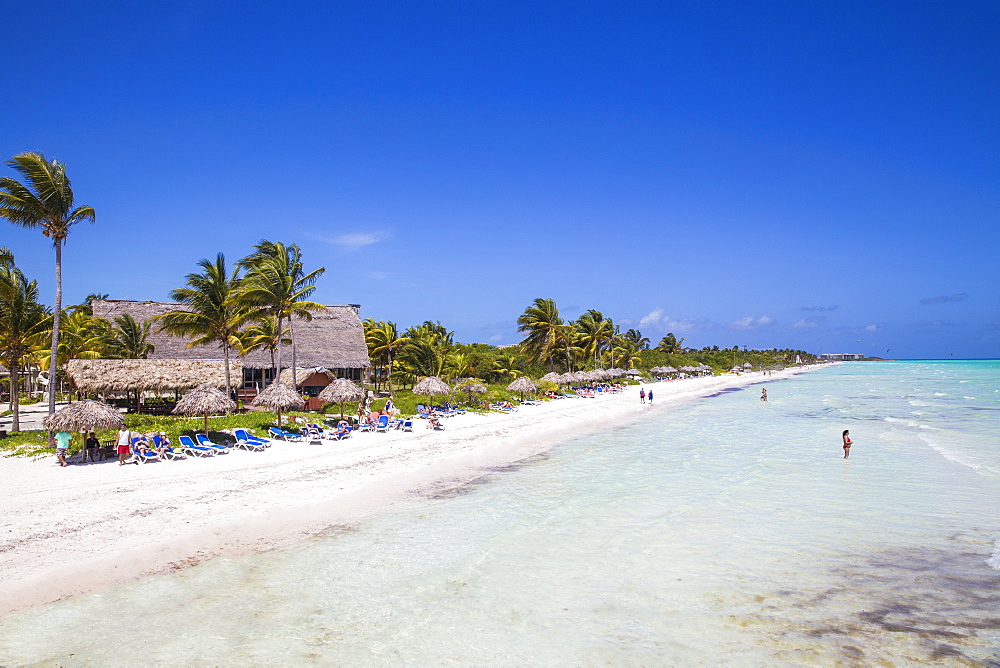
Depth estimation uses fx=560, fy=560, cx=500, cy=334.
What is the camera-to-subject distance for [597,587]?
256 inches

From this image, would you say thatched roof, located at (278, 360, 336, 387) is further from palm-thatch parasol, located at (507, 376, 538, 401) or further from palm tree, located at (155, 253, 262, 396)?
palm-thatch parasol, located at (507, 376, 538, 401)

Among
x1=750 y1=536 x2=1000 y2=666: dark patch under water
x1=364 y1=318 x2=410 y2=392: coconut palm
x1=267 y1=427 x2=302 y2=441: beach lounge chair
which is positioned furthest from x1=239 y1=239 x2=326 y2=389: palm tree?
x1=750 y1=536 x2=1000 y2=666: dark patch under water

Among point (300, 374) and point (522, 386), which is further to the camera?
point (522, 386)

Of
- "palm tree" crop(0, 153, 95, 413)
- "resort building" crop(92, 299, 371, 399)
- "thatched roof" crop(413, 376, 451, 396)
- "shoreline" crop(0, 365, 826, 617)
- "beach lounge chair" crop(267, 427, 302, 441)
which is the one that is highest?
"palm tree" crop(0, 153, 95, 413)

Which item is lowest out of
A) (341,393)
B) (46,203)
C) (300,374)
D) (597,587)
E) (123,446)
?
(597,587)

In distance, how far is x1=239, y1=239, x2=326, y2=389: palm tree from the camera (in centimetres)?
1875

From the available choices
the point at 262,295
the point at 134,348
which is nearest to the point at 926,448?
the point at 262,295

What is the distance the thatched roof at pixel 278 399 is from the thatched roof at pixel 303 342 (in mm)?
11101

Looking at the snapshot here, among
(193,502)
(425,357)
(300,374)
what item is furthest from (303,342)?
(193,502)

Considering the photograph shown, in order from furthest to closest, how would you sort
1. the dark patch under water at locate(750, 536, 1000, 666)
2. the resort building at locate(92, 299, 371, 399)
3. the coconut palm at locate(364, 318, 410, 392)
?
the coconut palm at locate(364, 318, 410, 392)
the resort building at locate(92, 299, 371, 399)
the dark patch under water at locate(750, 536, 1000, 666)

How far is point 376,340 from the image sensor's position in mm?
31672

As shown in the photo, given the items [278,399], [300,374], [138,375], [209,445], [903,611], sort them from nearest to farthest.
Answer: [903,611] → [209,445] → [278,399] → [138,375] → [300,374]

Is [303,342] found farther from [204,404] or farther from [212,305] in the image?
[204,404]

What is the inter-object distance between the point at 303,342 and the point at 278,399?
513 inches
